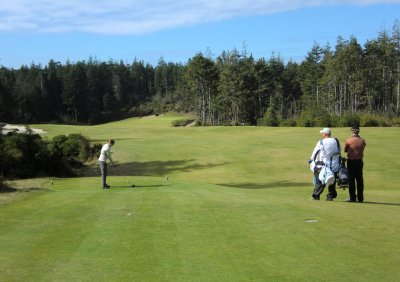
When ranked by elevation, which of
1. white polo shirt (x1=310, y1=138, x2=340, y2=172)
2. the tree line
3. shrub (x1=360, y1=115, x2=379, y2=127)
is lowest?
white polo shirt (x1=310, y1=138, x2=340, y2=172)

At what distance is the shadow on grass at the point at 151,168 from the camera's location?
32875 mm

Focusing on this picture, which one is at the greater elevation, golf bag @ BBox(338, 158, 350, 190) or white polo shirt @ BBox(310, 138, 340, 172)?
white polo shirt @ BBox(310, 138, 340, 172)

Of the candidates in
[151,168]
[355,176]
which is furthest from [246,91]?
[355,176]

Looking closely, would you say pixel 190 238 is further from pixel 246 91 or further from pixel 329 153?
pixel 246 91

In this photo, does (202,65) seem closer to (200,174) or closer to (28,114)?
(28,114)

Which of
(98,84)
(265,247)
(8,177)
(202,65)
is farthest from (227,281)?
(98,84)

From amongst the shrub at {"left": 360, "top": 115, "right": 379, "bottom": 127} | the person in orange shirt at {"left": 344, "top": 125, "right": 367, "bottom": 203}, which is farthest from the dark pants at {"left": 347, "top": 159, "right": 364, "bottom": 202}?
the shrub at {"left": 360, "top": 115, "right": 379, "bottom": 127}

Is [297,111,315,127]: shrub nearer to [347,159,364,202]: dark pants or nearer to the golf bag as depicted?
[347,159,364,202]: dark pants

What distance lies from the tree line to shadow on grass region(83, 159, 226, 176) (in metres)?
33.7

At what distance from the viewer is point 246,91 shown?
9981 centimetres

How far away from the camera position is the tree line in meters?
93.1

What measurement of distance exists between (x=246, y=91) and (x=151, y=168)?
67.4 meters

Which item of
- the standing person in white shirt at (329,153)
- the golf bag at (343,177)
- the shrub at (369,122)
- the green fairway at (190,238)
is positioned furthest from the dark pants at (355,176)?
the shrub at (369,122)

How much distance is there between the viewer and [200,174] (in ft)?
104
